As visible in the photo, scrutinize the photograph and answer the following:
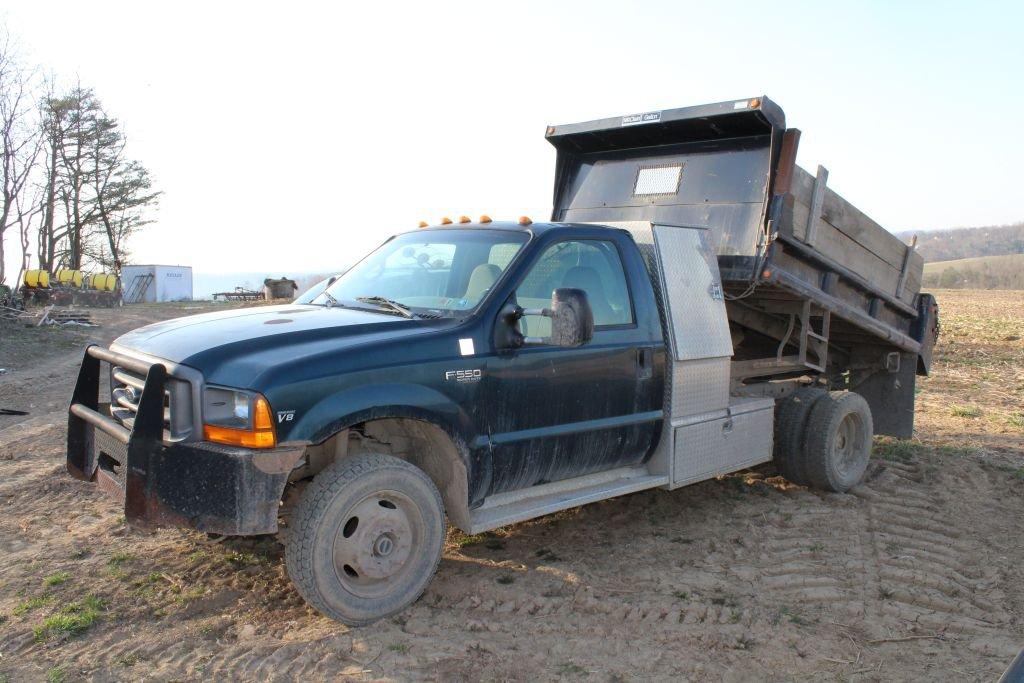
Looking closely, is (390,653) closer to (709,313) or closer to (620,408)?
(620,408)

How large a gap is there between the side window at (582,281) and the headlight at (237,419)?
1565 millimetres

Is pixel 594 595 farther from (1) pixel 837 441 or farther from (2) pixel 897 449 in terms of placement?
(2) pixel 897 449

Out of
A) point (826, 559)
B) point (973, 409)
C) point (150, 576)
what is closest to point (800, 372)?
point (826, 559)

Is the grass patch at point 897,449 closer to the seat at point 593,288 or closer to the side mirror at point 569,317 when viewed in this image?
the seat at point 593,288

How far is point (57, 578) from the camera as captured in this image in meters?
4.47

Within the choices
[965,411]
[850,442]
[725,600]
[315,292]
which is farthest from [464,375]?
[965,411]

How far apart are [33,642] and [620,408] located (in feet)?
10.8

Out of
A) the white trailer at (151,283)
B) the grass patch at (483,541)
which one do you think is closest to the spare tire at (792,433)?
the grass patch at (483,541)

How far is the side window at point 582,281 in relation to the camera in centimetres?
479

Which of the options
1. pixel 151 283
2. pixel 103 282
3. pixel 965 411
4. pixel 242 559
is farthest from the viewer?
pixel 151 283

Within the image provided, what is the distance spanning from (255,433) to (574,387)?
1896 mm

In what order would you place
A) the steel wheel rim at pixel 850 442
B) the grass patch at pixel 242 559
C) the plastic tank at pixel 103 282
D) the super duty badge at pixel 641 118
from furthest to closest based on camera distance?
1. the plastic tank at pixel 103 282
2. the steel wheel rim at pixel 850 442
3. the super duty badge at pixel 641 118
4. the grass patch at pixel 242 559

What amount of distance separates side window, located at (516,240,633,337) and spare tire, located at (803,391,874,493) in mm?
2310

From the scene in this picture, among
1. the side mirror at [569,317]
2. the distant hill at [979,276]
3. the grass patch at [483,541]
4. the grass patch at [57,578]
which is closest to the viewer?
the side mirror at [569,317]
